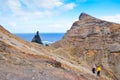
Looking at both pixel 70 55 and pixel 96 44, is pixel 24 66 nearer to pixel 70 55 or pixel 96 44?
pixel 70 55

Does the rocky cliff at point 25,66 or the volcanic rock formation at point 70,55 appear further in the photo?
the volcanic rock formation at point 70,55

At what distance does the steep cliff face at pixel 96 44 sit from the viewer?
6119cm

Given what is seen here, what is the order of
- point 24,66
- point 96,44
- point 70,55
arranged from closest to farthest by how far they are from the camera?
point 24,66
point 70,55
point 96,44

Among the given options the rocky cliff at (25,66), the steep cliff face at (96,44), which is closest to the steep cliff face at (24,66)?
the rocky cliff at (25,66)

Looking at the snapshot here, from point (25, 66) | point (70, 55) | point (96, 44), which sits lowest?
point (70, 55)

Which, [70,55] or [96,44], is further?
[96,44]

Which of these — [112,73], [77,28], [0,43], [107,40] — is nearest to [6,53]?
[0,43]

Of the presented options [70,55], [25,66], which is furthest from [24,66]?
[70,55]

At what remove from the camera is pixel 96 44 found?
236ft

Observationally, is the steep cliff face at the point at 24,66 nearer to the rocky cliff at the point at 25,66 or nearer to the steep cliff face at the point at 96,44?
the rocky cliff at the point at 25,66

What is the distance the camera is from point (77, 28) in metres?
88.8

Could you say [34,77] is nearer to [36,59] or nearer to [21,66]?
[21,66]

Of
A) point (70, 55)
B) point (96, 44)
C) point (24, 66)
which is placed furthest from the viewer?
point (96, 44)

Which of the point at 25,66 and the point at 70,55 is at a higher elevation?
the point at 25,66
